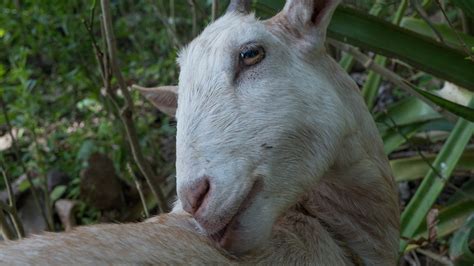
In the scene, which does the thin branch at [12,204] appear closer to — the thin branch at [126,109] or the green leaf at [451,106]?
the thin branch at [126,109]

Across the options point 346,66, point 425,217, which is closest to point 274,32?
point 425,217

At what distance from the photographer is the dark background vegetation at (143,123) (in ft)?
10.8

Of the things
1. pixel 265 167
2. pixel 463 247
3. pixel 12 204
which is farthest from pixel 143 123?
pixel 265 167

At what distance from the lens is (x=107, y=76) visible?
10.9 ft

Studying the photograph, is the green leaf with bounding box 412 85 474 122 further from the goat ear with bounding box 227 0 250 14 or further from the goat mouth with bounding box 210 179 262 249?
the goat mouth with bounding box 210 179 262 249

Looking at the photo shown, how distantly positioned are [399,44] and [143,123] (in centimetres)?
311

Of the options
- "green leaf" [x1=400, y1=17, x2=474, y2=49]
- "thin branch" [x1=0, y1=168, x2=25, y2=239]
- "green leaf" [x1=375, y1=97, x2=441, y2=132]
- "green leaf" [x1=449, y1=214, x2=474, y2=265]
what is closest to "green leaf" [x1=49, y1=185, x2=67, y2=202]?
"thin branch" [x1=0, y1=168, x2=25, y2=239]

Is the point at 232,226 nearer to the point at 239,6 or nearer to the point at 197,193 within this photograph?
the point at 197,193

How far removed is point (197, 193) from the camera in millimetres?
2053

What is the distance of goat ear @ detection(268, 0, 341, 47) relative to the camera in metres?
2.49

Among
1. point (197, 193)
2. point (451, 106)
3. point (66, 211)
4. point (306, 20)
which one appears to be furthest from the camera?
point (66, 211)

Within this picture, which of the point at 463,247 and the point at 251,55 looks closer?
the point at 251,55

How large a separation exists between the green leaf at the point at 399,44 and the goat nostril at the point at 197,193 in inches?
46.2

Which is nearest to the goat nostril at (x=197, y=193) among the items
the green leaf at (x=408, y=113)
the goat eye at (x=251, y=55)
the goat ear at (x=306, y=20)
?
the goat eye at (x=251, y=55)
